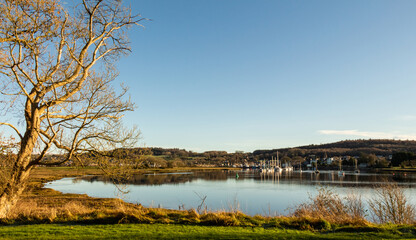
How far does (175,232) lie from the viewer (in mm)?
9234

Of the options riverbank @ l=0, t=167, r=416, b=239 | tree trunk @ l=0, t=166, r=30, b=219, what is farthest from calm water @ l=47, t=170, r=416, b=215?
tree trunk @ l=0, t=166, r=30, b=219

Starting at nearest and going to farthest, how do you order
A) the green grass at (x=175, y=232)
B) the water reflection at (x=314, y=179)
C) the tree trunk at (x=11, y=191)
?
the green grass at (x=175, y=232)
the tree trunk at (x=11, y=191)
the water reflection at (x=314, y=179)

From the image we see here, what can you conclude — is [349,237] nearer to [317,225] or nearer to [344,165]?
[317,225]

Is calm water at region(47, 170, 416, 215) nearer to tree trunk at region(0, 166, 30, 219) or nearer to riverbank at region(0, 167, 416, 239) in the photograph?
riverbank at region(0, 167, 416, 239)

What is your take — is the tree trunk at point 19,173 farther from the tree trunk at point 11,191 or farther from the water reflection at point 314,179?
the water reflection at point 314,179

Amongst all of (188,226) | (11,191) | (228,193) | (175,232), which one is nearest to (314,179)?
(228,193)

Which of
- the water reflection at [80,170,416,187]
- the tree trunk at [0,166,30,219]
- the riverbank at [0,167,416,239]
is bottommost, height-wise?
the water reflection at [80,170,416,187]

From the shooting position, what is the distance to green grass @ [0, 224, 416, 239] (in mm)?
8633

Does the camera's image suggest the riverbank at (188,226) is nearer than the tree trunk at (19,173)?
Yes

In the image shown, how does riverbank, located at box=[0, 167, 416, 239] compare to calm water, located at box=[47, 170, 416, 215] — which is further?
calm water, located at box=[47, 170, 416, 215]

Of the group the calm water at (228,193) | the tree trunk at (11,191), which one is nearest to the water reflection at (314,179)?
the calm water at (228,193)

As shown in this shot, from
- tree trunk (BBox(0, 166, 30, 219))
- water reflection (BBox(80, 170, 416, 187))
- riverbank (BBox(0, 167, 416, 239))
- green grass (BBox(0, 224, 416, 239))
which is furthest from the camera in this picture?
water reflection (BBox(80, 170, 416, 187))

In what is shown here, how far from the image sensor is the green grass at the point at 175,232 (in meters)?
8.63

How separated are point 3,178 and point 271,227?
10075 millimetres
